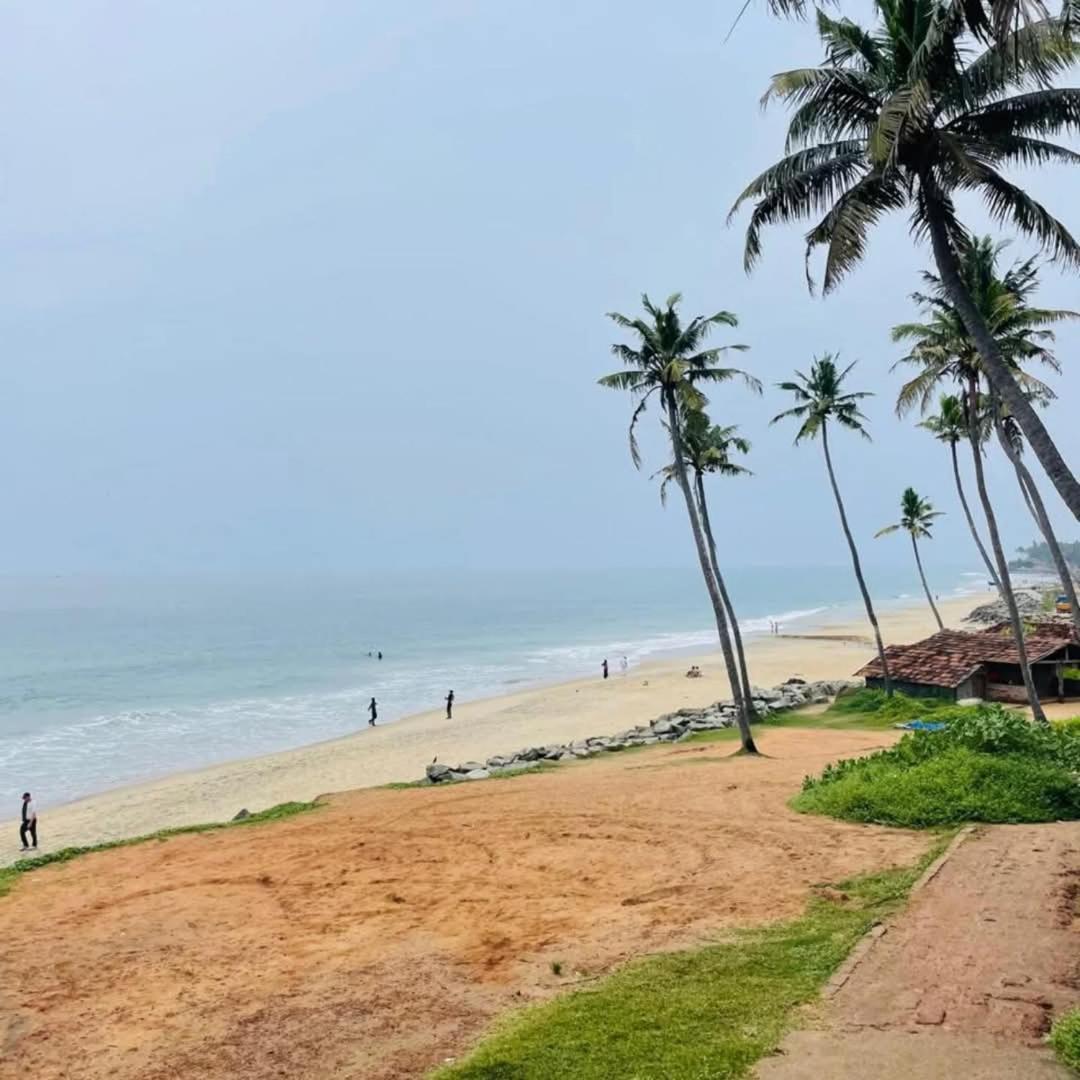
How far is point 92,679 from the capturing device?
63562 millimetres

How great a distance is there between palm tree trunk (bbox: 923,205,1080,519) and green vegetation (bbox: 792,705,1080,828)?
4.88m

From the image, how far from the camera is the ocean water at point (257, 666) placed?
39509mm

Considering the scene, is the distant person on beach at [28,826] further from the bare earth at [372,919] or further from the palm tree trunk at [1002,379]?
the palm tree trunk at [1002,379]

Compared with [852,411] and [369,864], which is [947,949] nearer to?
[369,864]

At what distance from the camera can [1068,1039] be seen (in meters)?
5.44

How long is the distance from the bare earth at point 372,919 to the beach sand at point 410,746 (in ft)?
36.5

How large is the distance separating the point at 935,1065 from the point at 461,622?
10686 centimetres

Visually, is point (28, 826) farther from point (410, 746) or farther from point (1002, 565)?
point (1002, 565)

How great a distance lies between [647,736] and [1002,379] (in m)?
21.2

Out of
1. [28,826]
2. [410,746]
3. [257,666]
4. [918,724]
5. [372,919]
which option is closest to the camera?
[372,919]

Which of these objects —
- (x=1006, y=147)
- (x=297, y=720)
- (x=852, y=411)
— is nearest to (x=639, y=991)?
(x=1006, y=147)

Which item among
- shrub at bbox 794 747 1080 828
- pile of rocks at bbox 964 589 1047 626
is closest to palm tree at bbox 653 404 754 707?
shrub at bbox 794 747 1080 828

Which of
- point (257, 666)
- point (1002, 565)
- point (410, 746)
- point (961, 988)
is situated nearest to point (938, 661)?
point (1002, 565)

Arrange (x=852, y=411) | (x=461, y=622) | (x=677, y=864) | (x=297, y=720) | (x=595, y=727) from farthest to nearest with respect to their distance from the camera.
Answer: (x=461, y=622) < (x=297, y=720) < (x=595, y=727) < (x=852, y=411) < (x=677, y=864)
